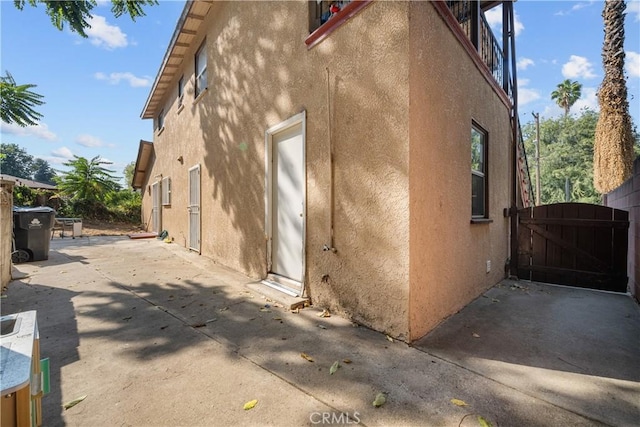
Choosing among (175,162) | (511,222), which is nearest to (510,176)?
(511,222)

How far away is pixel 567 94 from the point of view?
27062 millimetres

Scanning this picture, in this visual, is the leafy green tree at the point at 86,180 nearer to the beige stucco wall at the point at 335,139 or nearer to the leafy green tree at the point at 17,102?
the leafy green tree at the point at 17,102

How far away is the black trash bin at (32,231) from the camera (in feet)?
20.5

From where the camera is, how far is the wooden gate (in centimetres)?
468

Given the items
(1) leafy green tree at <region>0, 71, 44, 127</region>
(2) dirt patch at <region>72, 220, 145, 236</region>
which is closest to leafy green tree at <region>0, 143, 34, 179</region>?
(2) dirt patch at <region>72, 220, 145, 236</region>

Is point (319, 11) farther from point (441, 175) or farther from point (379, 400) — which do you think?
point (379, 400)

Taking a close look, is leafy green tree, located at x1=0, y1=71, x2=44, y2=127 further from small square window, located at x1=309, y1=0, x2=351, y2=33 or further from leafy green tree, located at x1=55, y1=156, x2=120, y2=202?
small square window, located at x1=309, y1=0, x2=351, y2=33

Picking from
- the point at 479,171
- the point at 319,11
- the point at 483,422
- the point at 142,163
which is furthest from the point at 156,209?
the point at 483,422

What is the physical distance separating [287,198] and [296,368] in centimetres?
251

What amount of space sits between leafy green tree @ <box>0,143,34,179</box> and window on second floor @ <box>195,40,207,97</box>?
57.2m

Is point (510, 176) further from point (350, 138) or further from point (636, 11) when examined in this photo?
point (636, 11)

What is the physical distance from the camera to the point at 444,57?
3.30 meters

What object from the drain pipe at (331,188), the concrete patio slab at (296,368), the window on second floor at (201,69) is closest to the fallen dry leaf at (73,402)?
the concrete patio slab at (296,368)

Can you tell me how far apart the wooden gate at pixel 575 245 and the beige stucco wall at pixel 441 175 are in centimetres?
157
